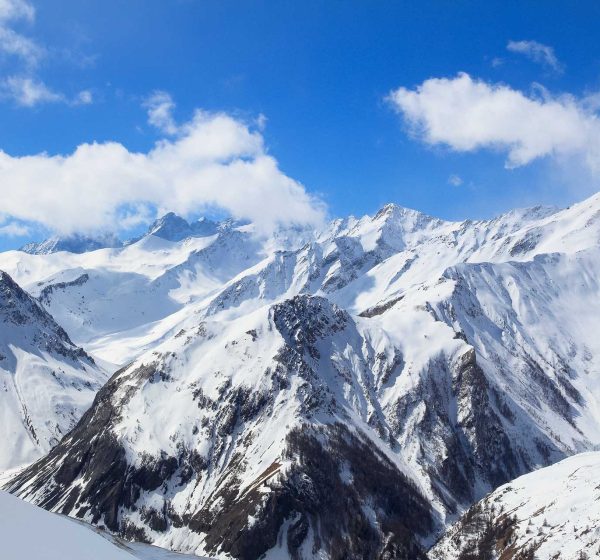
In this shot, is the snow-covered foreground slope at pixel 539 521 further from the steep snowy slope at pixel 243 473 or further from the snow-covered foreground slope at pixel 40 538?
the snow-covered foreground slope at pixel 40 538

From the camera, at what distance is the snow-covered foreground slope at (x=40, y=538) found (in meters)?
21.3

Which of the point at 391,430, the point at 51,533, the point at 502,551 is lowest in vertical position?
the point at 502,551

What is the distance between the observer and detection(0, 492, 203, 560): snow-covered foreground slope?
70.0ft

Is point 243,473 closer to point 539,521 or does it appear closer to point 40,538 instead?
point 539,521

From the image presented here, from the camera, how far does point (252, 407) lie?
186 meters

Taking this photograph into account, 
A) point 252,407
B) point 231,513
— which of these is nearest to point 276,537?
point 231,513

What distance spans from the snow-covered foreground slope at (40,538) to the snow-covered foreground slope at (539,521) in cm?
7883

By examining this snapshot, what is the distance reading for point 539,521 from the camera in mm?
99375

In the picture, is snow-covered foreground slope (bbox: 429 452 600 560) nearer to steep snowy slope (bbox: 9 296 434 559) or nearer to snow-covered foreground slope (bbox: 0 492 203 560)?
steep snowy slope (bbox: 9 296 434 559)

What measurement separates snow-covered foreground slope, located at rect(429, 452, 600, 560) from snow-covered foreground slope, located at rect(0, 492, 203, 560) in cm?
7883

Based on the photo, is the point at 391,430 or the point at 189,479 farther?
the point at 391,430

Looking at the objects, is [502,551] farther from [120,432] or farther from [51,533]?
[120,432]

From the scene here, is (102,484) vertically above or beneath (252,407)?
beneath

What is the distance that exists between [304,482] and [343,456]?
19781mm
